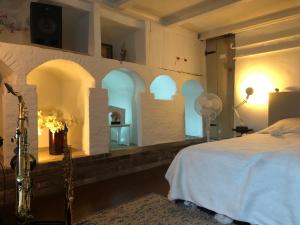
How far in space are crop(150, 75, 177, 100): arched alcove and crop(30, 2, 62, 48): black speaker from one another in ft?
7.33

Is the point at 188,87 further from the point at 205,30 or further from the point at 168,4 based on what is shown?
the point at 168,4

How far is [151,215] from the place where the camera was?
2.33m

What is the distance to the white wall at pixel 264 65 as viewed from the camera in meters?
4.30

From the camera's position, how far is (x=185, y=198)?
2.46 meters

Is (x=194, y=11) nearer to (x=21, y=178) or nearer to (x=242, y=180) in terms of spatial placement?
(x=242, y=180)

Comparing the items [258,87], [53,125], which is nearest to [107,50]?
[53,125]

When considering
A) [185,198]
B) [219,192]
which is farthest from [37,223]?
[219,192]

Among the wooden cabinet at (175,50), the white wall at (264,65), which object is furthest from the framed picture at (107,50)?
the white wall at (264,65)

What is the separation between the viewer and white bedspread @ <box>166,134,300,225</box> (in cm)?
183

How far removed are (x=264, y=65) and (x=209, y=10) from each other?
63.3 inches

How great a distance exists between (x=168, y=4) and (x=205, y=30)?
158cm

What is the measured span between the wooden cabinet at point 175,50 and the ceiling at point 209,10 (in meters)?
0.28

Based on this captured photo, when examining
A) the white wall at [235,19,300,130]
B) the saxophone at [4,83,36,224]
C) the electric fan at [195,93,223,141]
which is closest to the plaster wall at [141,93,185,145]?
the electric fan at [195,93,223,141]

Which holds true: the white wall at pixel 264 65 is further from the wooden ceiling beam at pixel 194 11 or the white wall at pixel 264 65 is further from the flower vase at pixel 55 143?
the flower vase at pixel 55 143
